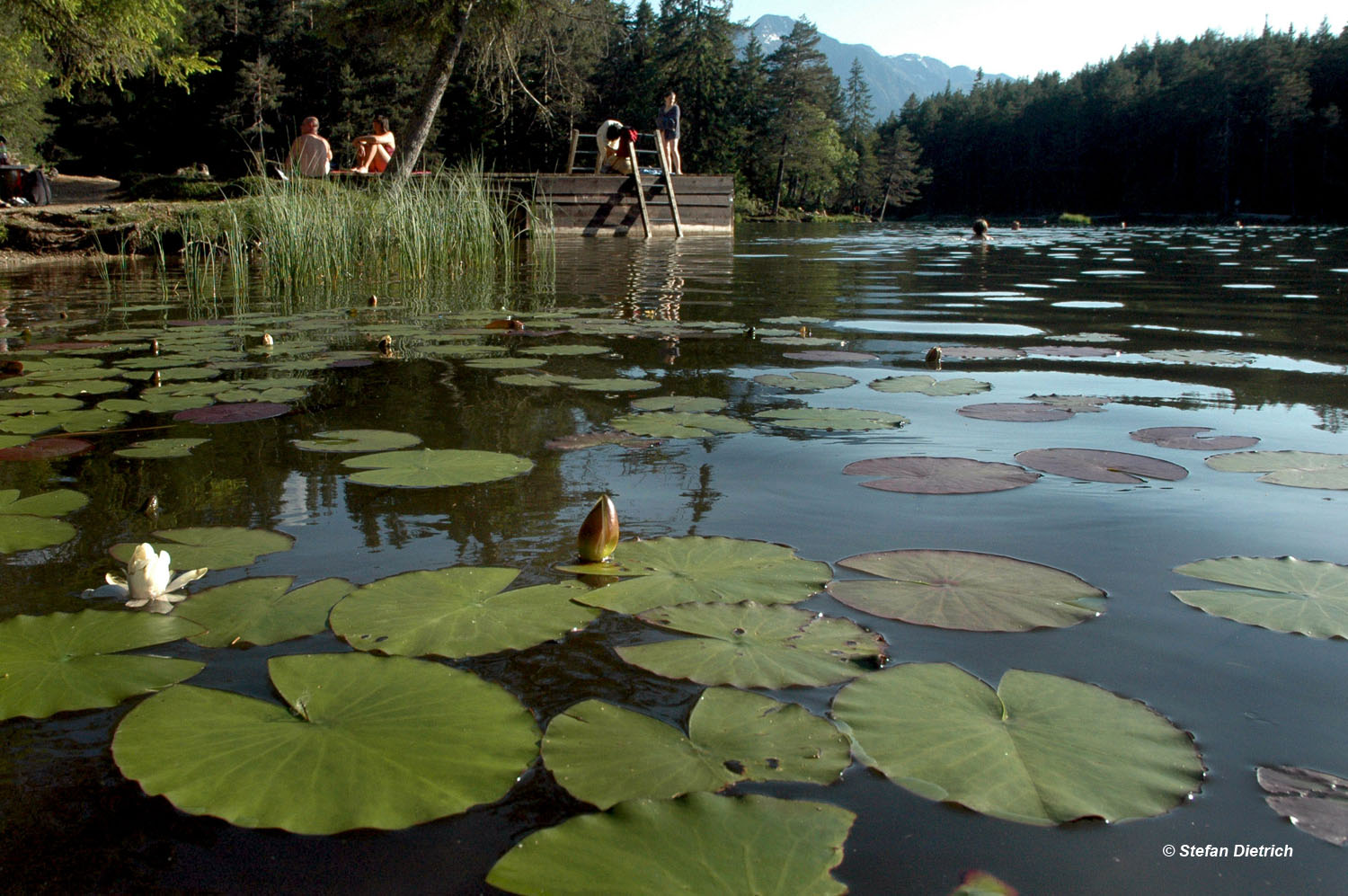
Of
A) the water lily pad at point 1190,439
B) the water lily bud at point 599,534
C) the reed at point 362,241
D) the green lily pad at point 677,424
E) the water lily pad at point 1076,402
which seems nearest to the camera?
the water lily bud at point 599,534

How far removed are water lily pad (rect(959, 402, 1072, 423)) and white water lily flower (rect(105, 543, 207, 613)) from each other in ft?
7.03

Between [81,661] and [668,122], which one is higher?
[668,122]

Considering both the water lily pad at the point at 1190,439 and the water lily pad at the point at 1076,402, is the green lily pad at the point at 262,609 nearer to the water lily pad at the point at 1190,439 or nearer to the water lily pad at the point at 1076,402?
the water lily pad at the point at 1190,439

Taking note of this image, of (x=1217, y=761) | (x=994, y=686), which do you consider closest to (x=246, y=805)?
(x=994, y=686)

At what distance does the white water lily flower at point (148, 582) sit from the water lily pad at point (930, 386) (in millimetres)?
2309

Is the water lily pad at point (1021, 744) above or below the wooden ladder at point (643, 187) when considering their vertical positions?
below

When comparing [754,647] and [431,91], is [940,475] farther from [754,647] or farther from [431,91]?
[431,91]

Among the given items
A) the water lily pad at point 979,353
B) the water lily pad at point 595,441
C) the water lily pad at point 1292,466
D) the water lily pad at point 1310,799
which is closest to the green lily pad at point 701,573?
the water lily pad at point 1310,799

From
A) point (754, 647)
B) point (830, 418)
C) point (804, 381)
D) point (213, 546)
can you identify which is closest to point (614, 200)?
point (804, 381)

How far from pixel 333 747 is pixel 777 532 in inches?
37.2

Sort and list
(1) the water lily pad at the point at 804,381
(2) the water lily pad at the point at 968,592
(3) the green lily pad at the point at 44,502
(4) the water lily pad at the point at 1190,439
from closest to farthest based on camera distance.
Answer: (2) the water lily pad at the point at 968,592 → (3) the green lily pad at the point at 44,502 → (4) the water lily pad at the point at 1190,439 → (1) the water lily pad at the point at 804,381

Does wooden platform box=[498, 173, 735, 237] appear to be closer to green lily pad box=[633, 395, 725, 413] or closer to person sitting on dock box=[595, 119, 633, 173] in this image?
person sitting on dock box=[595, 119, 633, 173]

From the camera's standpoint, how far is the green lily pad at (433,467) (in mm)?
1850

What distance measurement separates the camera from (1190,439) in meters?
2.28
